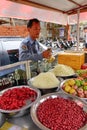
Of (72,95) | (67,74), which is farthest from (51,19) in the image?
(72,95)

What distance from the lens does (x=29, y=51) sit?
2.14m

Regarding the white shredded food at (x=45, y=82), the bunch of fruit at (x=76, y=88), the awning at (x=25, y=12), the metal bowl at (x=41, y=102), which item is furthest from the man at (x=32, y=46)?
the metal bowl at (x=41, y=102)

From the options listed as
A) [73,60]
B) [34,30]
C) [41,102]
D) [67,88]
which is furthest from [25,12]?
[41,102]

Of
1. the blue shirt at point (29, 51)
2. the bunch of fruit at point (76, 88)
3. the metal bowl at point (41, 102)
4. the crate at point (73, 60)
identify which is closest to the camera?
the metal bowl at point (41, 102)

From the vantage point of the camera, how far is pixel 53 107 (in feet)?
3.58

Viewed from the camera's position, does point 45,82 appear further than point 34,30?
No

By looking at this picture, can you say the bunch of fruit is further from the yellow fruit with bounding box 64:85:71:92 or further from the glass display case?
the glass display case

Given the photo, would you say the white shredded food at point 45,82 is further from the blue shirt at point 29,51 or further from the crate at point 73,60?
the crate at point 73,60

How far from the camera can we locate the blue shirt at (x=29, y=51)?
189 cm

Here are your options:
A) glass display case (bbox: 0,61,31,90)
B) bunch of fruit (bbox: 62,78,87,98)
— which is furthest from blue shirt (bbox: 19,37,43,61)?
bunch of fruit (bbox: 62,78,87,98)

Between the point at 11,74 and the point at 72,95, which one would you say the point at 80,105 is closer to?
the point at 72,95

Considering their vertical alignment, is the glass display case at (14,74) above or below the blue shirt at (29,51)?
below

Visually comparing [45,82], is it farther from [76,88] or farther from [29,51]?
[29,51]

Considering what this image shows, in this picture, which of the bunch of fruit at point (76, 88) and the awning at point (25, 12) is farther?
the awning at point (25, 12)
